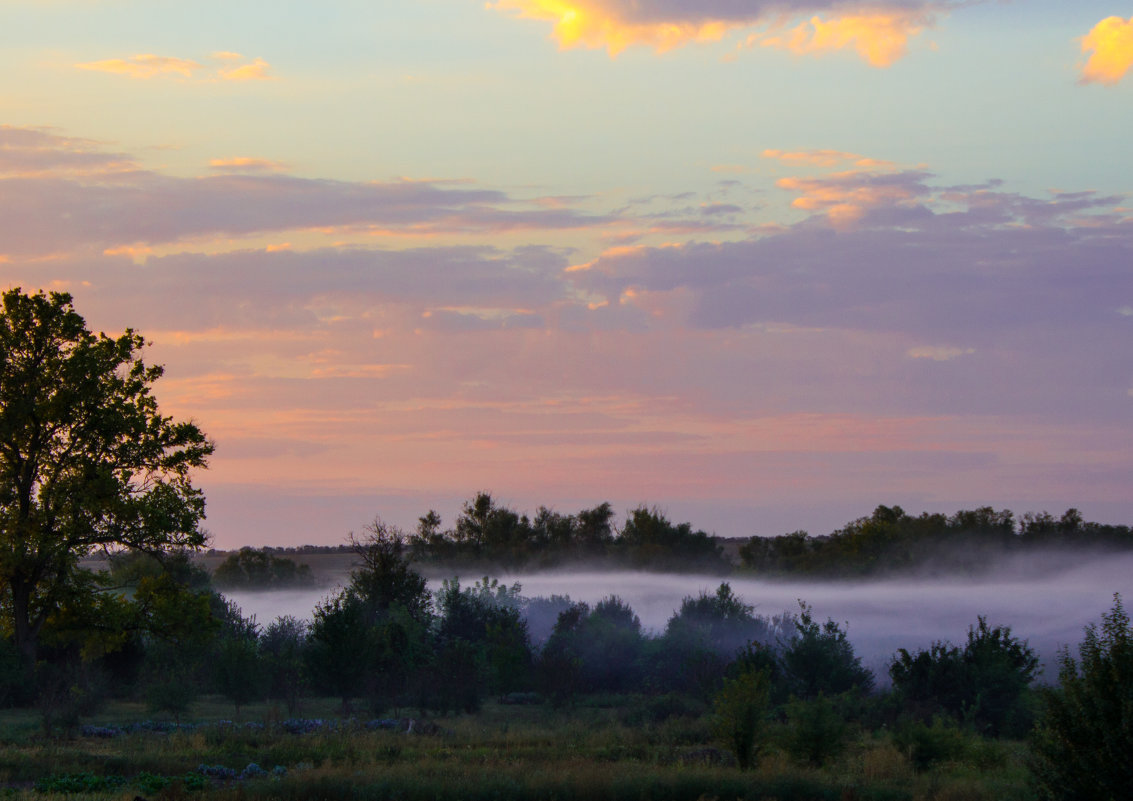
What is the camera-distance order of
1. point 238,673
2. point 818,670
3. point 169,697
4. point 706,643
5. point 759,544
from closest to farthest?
point 169,697, point 238,673, point 818,670, point 706,643, point 759,544

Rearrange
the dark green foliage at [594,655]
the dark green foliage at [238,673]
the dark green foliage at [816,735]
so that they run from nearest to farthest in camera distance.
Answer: the dark green foliage at [816,735], the dark green foliage at [238,673], the dark green foliage at [594,655]

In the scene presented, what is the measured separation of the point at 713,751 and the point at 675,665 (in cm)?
1758

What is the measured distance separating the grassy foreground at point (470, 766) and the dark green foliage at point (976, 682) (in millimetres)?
4112

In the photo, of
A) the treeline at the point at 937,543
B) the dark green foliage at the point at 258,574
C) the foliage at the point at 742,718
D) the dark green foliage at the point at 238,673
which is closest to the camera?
the foliage at the point at 742,718

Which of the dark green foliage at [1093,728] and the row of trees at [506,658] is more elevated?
the dark green foliage at [1093,728]

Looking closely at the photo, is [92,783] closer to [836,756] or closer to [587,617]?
[836,756]

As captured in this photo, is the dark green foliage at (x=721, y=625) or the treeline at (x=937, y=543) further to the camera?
the treeline at (x=937, y=543)

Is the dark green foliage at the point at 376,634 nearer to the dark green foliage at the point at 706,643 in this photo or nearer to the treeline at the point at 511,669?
the treeline at the point at 511,669

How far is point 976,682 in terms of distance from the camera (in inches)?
1401

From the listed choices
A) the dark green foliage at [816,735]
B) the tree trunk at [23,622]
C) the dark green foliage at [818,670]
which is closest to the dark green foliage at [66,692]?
the tree trunk at [23,622]

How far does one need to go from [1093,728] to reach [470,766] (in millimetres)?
11881

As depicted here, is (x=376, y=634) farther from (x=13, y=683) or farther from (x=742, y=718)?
(x=742, y=718)

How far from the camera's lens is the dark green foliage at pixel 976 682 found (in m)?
34.4

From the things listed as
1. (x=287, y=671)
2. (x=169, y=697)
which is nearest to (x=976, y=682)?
(x=287, y=671)
